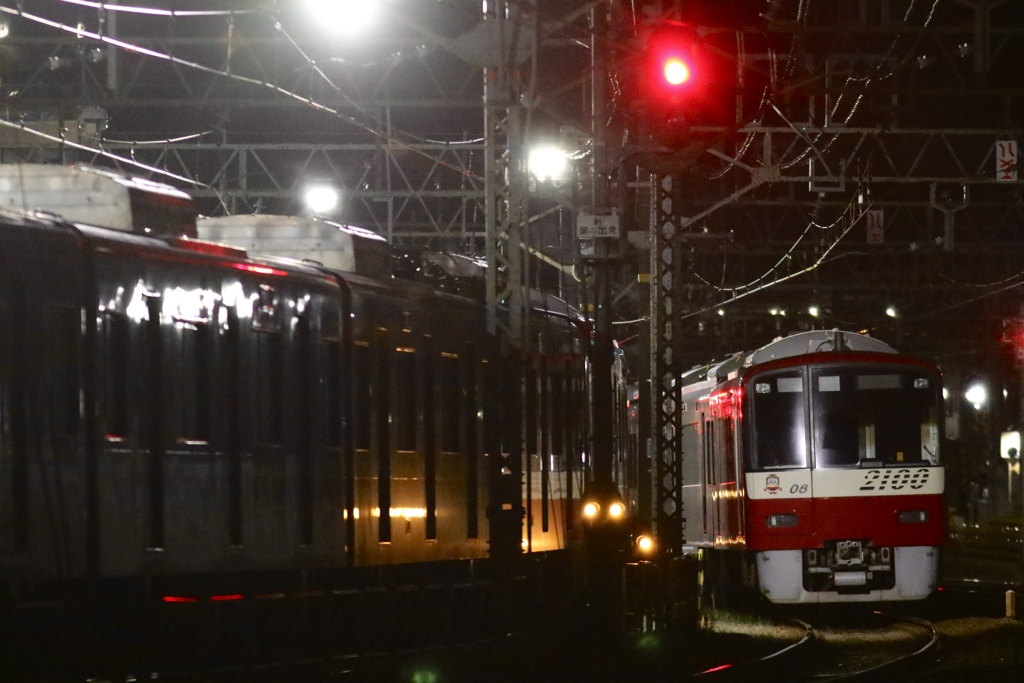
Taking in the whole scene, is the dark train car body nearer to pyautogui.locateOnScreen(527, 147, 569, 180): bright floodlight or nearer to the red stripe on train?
the red stripe on train

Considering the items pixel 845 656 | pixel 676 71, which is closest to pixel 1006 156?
pixel 845 656

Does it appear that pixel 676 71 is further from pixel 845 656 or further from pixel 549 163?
pixel 549 163

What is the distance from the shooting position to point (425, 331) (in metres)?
15.0

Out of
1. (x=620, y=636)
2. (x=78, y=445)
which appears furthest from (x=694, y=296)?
(x=78, y=445)

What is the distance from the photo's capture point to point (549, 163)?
73.0ft

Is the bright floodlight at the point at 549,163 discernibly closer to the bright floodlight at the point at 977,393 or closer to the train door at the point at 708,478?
the train door at the point at 708,478

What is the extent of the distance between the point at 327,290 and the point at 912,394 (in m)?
8.22


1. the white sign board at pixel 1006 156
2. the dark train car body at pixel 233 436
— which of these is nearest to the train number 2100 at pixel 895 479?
the dark train car body at pixel 233 436

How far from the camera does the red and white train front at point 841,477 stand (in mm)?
18938

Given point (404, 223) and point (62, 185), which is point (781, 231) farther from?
point (62, 185)

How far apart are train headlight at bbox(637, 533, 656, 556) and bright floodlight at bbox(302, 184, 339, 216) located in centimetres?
1277

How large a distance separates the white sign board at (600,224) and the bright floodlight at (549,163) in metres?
2.82

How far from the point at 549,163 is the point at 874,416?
562cm

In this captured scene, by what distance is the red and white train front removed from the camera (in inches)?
746
